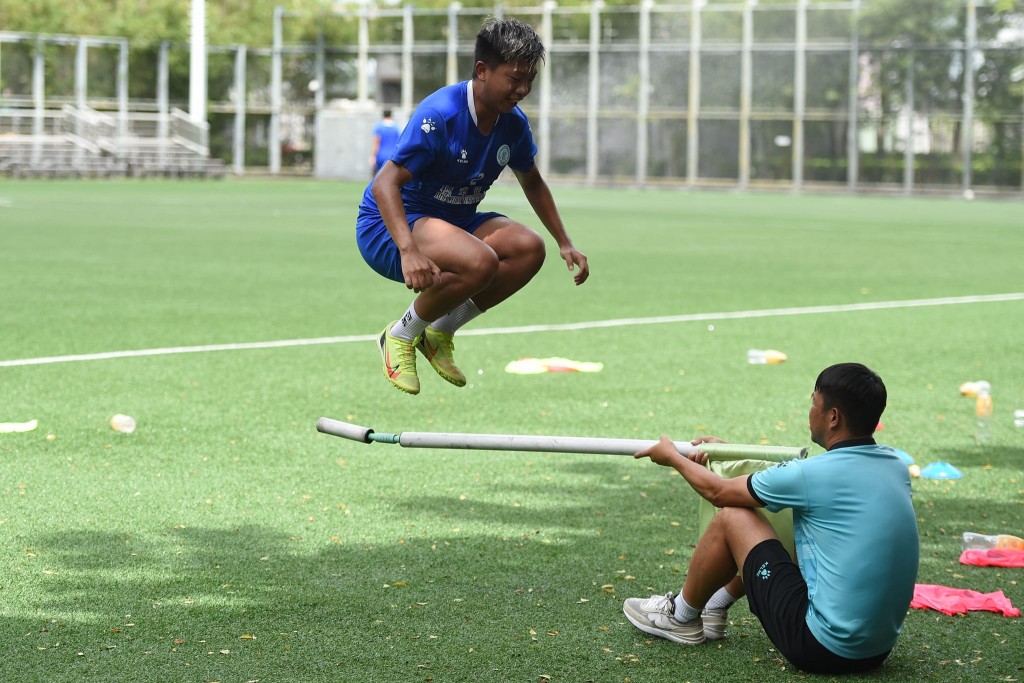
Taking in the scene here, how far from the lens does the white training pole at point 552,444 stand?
479 centimetres

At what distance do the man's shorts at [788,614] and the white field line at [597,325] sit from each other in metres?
7.81

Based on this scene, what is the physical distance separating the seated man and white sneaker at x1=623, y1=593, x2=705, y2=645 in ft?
1.13

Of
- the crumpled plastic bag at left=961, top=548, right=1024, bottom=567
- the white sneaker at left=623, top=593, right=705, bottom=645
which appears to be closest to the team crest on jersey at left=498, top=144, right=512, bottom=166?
the white sneaker at left=623, top=593, right=705, bottom=645

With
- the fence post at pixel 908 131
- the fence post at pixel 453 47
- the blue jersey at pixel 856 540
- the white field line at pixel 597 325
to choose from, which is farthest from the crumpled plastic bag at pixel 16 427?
the fence post at pixel 453 47

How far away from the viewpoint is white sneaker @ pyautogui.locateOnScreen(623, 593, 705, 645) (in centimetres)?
532

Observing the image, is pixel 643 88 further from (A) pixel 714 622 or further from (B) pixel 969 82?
(A) pixel 714 622

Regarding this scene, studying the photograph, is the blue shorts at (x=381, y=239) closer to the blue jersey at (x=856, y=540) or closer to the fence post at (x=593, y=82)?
the blue jersey at (x=856, y=540)

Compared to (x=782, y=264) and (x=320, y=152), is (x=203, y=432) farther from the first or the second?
(x=320, y=152)

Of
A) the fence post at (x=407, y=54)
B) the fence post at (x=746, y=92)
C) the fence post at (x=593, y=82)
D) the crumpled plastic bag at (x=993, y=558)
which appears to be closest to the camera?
the crumpled plastic bag at (x=993, y=558)

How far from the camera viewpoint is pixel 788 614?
16.3ft

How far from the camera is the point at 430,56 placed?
6119 centimetres

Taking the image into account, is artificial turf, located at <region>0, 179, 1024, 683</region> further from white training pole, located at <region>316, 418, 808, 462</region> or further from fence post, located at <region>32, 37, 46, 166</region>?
fence post, located at <region>32, 37, 46, 166</region>

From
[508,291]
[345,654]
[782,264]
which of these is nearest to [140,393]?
[508,291]

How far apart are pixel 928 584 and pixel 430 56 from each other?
56.9m
